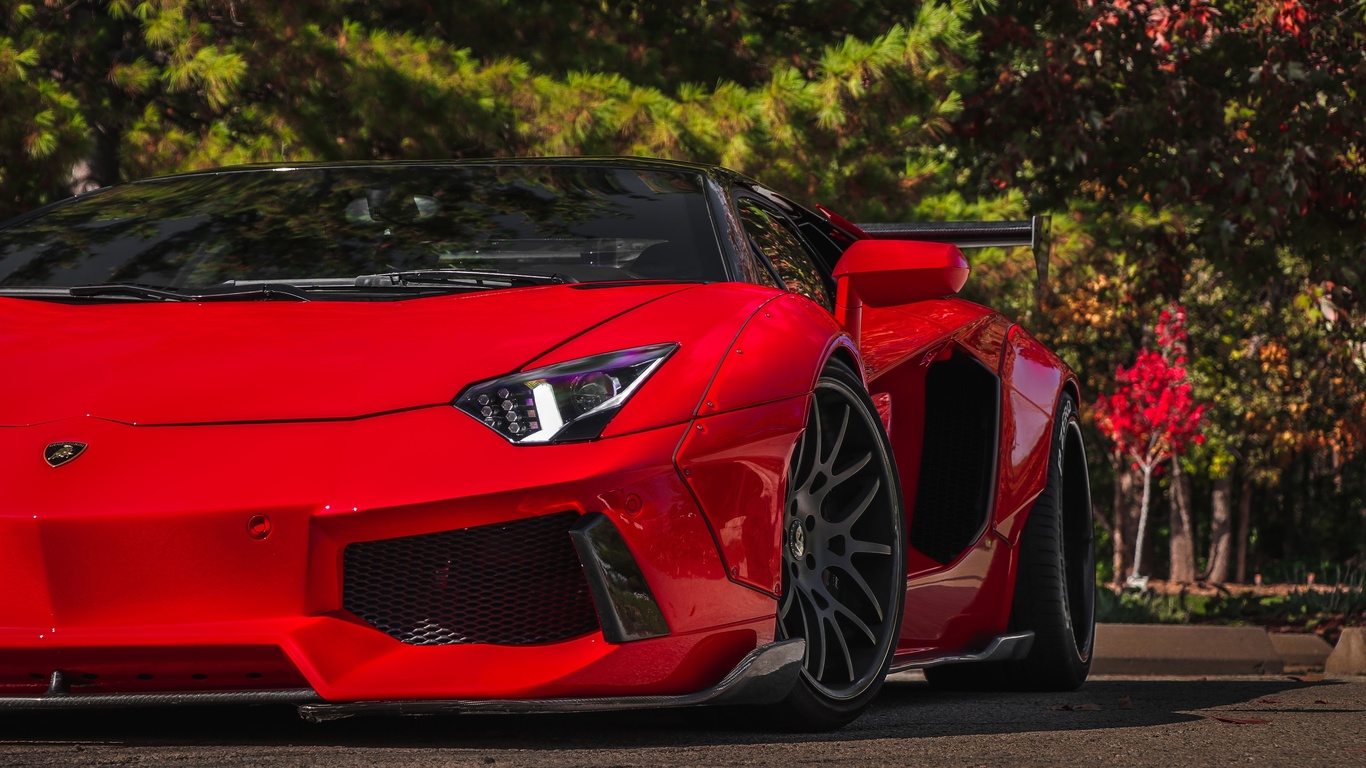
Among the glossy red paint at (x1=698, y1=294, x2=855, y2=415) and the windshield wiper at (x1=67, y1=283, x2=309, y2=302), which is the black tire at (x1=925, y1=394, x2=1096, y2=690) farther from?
the windshield wiper at (x1=67, y1=283, x2=309, y2=302)

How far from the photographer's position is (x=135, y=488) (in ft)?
9.62

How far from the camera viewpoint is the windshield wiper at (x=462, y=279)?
3633 mm

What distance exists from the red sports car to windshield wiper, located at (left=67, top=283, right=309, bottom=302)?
0.04ft

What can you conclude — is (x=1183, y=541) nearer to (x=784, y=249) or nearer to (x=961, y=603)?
(x=961, y=603)

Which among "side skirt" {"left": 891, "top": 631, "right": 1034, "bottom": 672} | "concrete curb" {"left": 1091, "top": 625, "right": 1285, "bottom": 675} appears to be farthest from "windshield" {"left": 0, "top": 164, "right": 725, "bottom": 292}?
"concrete curb" {"left": 1091, "top": 625, "right": 1285, "bottom": 675}

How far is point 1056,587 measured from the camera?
5.17 meters

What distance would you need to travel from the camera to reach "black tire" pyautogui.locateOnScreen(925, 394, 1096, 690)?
5148 mm

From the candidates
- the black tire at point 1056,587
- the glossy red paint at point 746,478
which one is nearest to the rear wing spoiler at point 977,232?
the black tire at point 1056,587

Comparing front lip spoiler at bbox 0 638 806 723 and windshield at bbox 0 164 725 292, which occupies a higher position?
windshield at bbox 0 164 725 292

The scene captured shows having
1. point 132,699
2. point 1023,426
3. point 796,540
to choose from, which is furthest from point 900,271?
point 132,699

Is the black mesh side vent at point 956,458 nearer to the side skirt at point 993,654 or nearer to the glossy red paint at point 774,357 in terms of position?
the side skirt at point 993,654

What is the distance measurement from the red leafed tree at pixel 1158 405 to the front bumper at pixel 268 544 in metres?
20.1

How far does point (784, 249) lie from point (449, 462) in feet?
5.63

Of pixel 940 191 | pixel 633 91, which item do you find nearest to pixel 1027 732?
pixel 633 91
